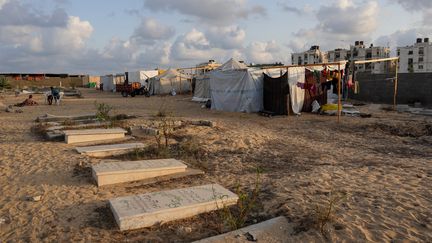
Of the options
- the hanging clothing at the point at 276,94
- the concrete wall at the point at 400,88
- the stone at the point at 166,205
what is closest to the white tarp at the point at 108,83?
the concrete wall at the point at 400,88

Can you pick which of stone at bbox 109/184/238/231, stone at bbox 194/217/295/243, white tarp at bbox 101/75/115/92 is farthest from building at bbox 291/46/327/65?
stone at bbox 194/217/295/243

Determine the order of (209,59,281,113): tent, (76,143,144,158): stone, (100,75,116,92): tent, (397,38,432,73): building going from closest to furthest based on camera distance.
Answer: (76,143,144,158): stone
(209,59,281,113): tent
(100,75,116,92): tent
(397,38,432,73): building

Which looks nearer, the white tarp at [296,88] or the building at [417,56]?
the white tarp at [296,88]

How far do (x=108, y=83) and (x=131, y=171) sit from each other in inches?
1795

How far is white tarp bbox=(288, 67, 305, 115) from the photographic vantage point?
48.5ft

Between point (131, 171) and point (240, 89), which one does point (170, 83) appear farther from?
point (131, 171)

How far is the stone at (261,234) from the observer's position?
358 centimetres

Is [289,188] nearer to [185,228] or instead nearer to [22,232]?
[185,228]

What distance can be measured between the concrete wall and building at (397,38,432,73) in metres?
63.7

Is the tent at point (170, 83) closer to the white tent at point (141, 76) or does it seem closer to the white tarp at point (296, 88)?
the white tent at point (141, 76)

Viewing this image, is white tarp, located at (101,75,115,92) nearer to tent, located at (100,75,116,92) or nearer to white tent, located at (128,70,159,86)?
tent, located at (100,75,116,92)

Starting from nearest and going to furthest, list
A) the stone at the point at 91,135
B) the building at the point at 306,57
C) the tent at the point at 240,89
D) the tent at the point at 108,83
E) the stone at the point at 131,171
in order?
the stone at the point at 131,171, the stone at the point at 91,135, the tent at the point at 240,89, the tent at the point at 108,83, the building at the point at 306,57

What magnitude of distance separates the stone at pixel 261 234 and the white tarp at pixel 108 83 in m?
44.5

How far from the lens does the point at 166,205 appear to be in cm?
420
